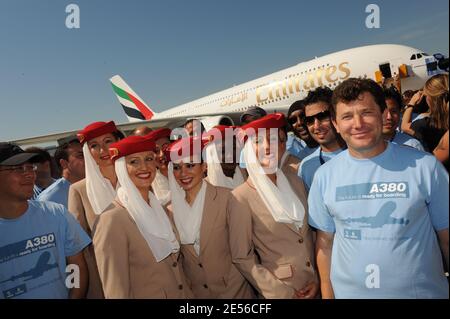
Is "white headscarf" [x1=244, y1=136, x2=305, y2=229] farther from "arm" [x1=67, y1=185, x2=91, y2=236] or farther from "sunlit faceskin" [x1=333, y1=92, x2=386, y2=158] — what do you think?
"arm" [x1=67, y1=185, x2=91, y2=236]

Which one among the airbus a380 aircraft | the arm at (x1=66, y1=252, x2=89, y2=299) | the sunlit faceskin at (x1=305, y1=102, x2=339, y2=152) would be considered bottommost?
the arm at (x1=66, y1=252, x2=89, y2=299)

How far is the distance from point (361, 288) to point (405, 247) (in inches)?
14.7

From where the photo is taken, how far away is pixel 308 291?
8.62 ft

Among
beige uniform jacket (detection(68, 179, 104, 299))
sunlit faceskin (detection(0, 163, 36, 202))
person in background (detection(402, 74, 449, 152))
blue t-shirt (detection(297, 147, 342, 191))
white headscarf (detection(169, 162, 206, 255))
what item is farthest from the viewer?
blue t-shirt (detection(297, 147, 342, 191))

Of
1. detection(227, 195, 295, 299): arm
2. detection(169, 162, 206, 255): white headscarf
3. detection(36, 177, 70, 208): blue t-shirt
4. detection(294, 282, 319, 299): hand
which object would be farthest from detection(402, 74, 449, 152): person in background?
detection(36, 177, 70, 208): blue t-shirt

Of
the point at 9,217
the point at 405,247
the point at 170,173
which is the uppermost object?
the point at 170,173

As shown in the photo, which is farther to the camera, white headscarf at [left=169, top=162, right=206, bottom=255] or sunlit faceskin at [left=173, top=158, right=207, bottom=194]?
sunlit faceskin at [left=173, top=158, right=207, bottom=194]

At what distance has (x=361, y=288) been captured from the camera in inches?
80.5

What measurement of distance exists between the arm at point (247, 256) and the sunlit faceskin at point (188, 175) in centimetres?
34

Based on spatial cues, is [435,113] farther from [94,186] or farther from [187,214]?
[94,186]

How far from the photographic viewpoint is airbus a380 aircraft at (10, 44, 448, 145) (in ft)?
54.0

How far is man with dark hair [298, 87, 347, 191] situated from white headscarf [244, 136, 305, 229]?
37.6 inches
